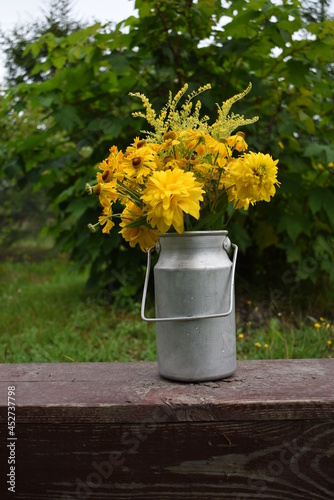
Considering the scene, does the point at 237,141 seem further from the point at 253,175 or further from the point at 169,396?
the point at 169,396

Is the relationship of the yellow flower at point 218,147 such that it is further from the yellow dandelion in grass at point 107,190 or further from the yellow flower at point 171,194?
the yellow dandelion in grass at point 107,190

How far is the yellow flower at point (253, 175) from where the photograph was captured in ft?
4.25

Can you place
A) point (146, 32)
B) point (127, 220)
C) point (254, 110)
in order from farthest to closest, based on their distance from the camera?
point (254, 110) → point (146, 32) → point (127, 220)

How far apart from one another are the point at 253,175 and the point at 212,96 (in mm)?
1875

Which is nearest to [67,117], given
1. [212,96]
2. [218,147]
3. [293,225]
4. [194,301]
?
[212,96]

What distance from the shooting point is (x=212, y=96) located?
304 cm

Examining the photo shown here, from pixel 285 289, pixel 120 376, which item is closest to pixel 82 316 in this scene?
pixel 285 289

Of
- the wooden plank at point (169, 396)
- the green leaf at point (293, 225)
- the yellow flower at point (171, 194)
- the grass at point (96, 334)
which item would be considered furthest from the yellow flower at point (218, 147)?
the green leaf at point (293, 225)

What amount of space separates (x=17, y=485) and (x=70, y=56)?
2.52 meters

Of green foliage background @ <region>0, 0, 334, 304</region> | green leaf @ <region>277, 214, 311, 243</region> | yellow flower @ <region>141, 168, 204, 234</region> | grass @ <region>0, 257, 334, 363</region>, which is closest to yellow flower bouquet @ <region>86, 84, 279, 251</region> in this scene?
yellow flower @ <region>141, 168, 204, 234</region>

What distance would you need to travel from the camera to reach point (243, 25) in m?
2.85

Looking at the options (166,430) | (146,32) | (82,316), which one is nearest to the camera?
(166,430)

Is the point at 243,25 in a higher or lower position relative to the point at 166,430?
higher

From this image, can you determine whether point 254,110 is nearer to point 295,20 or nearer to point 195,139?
point 295,20
